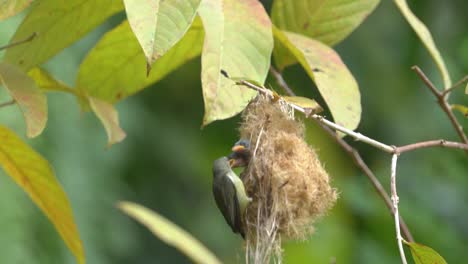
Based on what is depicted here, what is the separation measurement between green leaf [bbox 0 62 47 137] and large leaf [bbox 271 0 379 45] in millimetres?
550

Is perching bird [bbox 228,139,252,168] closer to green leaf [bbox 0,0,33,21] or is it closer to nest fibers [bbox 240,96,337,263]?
nest fibers [bbox 240,96,337,263]

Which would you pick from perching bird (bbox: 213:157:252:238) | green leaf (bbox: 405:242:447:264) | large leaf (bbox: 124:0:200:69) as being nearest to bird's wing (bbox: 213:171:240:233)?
perching bird (bbox: 213:157:252:238)

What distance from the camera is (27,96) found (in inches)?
44.9

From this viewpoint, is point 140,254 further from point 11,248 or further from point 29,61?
point 29,61

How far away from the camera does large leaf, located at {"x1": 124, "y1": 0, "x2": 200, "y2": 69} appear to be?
0.94 meters

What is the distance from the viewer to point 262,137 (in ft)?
4.39

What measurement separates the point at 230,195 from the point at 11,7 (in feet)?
1.36

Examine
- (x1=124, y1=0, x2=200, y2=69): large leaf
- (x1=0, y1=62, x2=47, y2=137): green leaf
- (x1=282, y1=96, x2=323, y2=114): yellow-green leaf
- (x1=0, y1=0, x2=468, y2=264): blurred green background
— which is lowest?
(x1=0, y1=0, x2=468, y2=264): blurred green background

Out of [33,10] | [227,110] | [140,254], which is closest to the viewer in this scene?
[227,110]

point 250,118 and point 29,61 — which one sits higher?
point 29,61

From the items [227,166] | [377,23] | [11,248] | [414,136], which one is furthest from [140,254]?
[227,166]

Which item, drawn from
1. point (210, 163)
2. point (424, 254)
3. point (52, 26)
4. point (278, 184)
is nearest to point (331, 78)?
point (278, 184)

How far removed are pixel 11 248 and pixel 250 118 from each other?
1.26 metres

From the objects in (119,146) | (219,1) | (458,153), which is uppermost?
(219,1)
